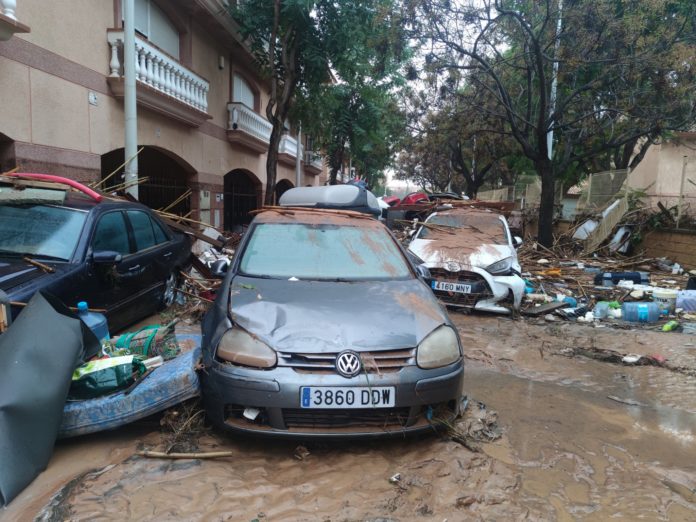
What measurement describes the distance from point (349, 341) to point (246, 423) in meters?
0.75

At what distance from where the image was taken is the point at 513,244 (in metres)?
7.95

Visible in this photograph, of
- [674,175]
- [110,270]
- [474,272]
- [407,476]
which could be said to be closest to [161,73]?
[110,270]

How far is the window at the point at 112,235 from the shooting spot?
4.31 meters

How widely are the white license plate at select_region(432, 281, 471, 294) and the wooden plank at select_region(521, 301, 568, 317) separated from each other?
1.04m

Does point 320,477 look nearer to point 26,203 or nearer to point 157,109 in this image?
point 26,203

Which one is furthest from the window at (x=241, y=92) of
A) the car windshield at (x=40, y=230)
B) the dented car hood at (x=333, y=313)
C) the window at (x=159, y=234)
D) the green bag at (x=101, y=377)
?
the green bag at (x=101, y=377)

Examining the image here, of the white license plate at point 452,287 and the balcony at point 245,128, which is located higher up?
the balcony at point 245,128

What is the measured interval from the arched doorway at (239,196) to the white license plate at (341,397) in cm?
1243

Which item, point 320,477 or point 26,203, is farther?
point 26,203

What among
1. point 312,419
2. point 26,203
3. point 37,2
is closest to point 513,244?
point 312,419

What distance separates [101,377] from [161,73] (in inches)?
304

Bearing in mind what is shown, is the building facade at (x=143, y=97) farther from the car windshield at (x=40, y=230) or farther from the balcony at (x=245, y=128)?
the car windshield at (x=40, y=230)

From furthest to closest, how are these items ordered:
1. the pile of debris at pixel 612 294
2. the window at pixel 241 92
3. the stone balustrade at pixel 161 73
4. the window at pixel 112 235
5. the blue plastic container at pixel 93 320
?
the window at pixel 241 92 < the stone balustrade at pixel 161 73 < the pile of debris at pixel 612 294 < the window at pixel 112 235 < the blue plastic container at pixel 93 320

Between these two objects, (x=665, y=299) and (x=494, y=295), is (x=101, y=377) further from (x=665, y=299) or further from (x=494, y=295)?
(x=665, y=299)
